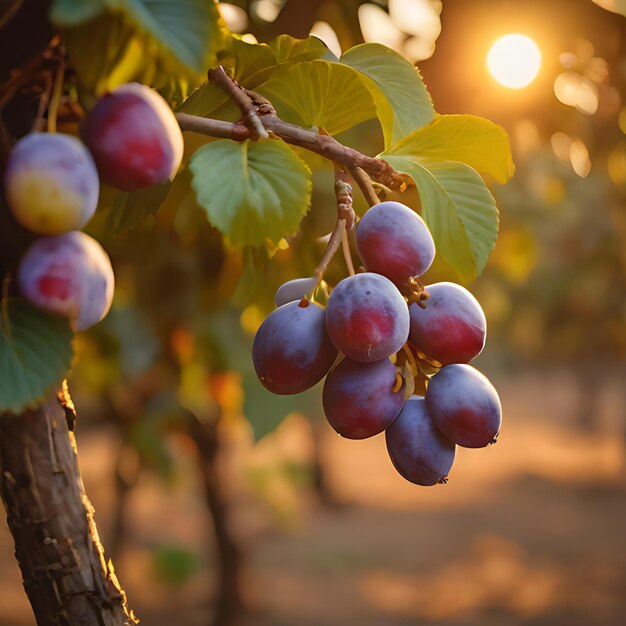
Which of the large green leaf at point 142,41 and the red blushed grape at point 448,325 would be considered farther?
the red blushed grape at point 448,325

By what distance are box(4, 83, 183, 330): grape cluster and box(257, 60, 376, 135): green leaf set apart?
0.19 meters

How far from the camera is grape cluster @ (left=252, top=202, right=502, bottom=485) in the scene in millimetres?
532

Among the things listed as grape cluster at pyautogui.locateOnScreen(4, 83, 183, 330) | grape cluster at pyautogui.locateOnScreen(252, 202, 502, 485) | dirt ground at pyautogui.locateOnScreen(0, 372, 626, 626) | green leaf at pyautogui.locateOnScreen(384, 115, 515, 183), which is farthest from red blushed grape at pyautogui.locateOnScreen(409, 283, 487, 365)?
dirt ground at pyautogui.locateOnScreen(0, 372, 626, 626)

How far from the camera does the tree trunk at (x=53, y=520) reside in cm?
57

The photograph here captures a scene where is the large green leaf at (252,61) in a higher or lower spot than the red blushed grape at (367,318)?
higher

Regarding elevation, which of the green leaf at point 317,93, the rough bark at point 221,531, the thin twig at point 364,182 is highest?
the green leaf at point 317,93

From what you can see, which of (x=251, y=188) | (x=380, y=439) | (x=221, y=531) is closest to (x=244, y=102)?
(x=251, y=188)

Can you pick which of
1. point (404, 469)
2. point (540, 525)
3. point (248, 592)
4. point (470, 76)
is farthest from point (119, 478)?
point (540, 525)

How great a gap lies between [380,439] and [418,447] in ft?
50.8

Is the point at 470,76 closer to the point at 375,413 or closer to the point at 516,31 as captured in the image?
the point at 516,31

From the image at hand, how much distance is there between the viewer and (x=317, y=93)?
A: 58 centimetres

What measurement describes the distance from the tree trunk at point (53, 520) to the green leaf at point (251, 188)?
22 centimetres

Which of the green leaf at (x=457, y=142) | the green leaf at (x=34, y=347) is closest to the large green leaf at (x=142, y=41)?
the green leaf at (x=34, y=347)

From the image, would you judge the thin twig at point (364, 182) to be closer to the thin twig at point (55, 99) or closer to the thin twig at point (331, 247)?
the thin twig at point (331, 247)
